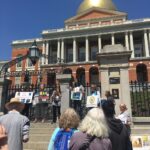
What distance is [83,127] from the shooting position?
3.65m

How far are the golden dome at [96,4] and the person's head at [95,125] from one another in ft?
234

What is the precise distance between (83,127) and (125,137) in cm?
105

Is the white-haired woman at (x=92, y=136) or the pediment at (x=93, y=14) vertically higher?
the pediment at (x=93, y=14)

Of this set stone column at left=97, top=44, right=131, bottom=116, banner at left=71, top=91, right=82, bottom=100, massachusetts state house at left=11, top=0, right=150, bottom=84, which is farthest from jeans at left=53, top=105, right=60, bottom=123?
massachusetts state house at left=11, top=0, right=150, bottom=84

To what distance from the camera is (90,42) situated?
65.2m

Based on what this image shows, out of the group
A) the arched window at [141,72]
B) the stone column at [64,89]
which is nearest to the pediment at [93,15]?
the arched window at [141,72]

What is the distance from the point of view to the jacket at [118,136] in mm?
4293

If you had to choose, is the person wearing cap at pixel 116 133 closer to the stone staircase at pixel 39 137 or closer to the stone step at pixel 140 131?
the stone staircase at pixel 39 137

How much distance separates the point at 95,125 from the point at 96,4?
2894 inches

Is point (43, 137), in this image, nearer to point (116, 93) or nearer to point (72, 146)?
point (116, 93)

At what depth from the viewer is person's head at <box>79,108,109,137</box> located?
11.7 feet

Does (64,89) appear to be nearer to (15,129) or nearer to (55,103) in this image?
(55,103)

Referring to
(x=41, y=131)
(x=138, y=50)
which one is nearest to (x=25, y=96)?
(x=41, y=131)

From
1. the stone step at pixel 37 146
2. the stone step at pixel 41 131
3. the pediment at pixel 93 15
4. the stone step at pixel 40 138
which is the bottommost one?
the stone step at pixel 37 146
